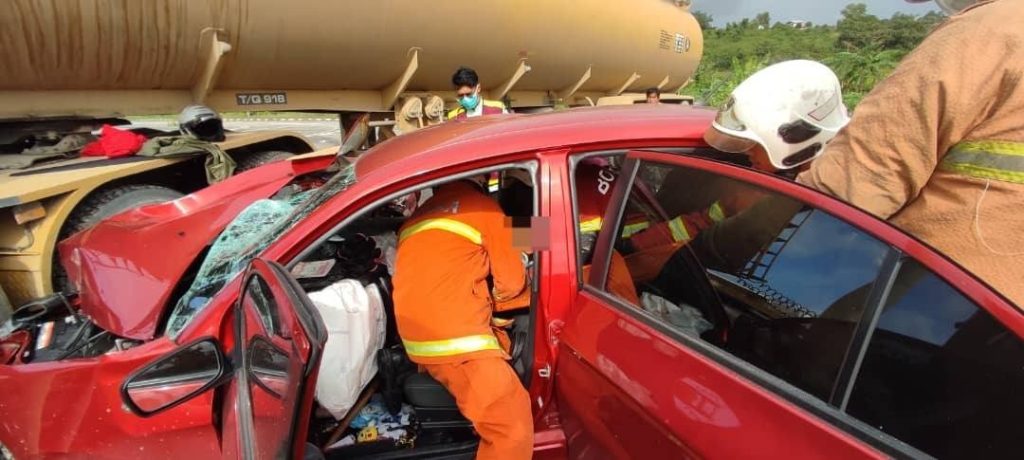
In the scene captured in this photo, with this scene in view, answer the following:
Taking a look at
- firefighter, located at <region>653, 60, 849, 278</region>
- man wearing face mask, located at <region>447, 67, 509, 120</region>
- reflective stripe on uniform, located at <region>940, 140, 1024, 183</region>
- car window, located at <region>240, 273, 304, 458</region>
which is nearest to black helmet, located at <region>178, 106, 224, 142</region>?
man wearing face mask, located at <region>447, 67, 509, 120</region>

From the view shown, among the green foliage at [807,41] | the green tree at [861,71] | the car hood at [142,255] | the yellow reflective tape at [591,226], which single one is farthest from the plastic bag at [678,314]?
the green foliage at [807,41]

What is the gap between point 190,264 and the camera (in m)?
2.06

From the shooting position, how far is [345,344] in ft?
6.37

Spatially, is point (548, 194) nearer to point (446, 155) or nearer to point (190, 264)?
point (446, 155)

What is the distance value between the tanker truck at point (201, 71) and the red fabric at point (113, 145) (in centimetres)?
12

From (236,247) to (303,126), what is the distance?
20937mm

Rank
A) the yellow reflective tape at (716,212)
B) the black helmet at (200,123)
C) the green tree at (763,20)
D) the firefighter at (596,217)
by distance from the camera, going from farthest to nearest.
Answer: the green tree at (763,20), the black helmet at (200,123), the firefighter at (596,217), the yellow reflective tape at (716,212)

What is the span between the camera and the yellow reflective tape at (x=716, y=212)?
139cm

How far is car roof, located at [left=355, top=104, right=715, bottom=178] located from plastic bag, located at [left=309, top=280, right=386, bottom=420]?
0.45 m

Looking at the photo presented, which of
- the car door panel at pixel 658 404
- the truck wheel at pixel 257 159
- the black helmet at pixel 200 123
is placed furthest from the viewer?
the truck wheel at pixel 257 159

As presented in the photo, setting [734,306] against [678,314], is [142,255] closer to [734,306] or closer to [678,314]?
[678,314]

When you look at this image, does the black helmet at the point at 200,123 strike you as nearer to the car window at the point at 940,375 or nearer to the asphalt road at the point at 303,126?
the car window at the point at 940,375

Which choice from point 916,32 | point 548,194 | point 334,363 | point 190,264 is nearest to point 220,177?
point 190,264

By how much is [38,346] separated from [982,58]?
2769 mm
